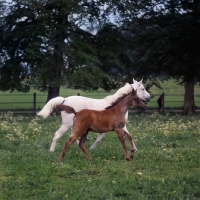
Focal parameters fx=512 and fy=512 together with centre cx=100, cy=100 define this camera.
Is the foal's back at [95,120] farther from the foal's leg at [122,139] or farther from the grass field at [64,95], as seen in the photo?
the grass field at [64,95]

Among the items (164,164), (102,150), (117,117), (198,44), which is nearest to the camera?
(164,164)

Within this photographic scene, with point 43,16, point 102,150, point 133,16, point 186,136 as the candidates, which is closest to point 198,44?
point 133,16

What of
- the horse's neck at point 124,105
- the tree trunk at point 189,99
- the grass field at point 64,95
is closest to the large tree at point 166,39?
the tree trunk at point 189,99

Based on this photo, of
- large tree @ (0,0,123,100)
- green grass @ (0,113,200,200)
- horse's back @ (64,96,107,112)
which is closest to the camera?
green grass @ (0,113,200,200)

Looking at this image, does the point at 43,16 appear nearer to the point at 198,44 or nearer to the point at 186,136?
the point at 198,44

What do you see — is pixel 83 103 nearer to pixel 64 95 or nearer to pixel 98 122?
pixel 98 122

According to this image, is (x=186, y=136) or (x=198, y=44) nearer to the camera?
(x=186, y=136)

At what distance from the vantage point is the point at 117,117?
35.7 ft

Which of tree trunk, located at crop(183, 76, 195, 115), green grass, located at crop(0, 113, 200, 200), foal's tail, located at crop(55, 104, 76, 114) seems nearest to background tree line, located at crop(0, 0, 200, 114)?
tree trunk, located at crop(183, 76, 195, 115)

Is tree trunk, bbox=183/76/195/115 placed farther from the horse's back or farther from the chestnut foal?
the chestnut foal

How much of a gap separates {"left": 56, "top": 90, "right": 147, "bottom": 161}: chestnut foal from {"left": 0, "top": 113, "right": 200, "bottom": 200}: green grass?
376 mm

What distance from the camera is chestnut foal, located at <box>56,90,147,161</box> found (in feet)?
34.5

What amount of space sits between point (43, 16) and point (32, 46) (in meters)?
1.67

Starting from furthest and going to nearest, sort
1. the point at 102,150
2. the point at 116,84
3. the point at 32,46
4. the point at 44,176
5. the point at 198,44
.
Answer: the point at 116,84 → the point at 198,44 → the point at 32,46 → the point at 102,150 → the point at 44,176
